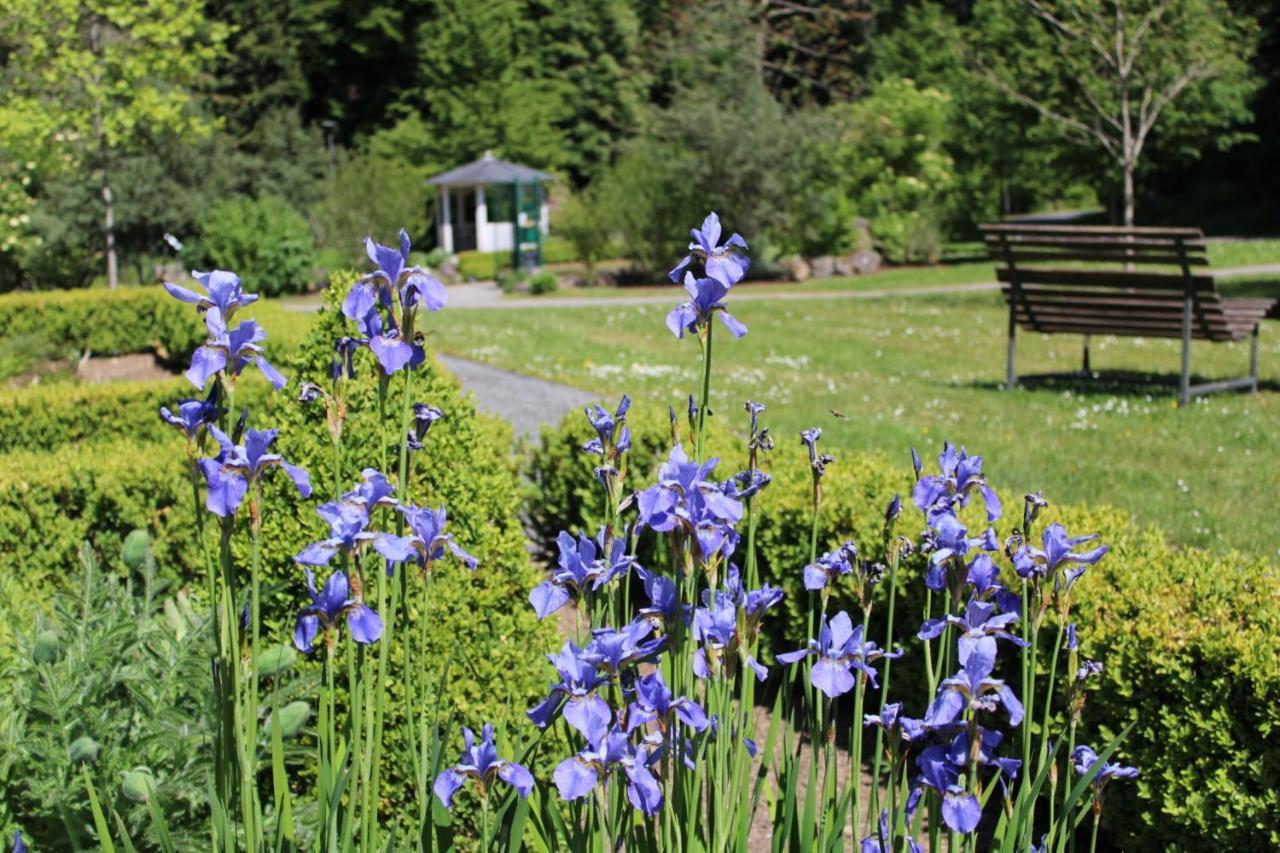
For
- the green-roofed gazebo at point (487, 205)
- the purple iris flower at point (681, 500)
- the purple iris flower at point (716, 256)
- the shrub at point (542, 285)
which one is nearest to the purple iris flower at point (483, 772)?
the purple iris flower at point (681, 500)

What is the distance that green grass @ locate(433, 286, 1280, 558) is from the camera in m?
6.84

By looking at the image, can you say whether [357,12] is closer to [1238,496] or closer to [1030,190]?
[1030,190]

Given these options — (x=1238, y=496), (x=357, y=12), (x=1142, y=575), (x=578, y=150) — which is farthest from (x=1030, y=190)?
(x=1142, y=575)

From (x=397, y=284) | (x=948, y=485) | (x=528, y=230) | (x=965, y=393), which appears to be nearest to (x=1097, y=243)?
(x=965, y=393)

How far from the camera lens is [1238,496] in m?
6.55

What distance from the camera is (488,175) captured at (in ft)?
100

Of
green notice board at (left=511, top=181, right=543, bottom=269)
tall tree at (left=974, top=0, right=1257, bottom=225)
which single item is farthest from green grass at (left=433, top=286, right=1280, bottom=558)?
green notice board at (left=511, top=181, right=543, bottom=269)

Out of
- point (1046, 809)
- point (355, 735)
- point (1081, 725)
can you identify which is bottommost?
point (1046, 809)

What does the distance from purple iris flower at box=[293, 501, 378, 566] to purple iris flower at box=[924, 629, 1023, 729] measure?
0.74m

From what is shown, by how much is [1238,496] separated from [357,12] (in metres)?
37.7

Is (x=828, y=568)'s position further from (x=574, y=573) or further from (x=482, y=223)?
(x=482, y=223)

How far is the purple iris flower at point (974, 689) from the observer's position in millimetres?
1590

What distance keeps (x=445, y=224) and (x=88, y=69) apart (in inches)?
670

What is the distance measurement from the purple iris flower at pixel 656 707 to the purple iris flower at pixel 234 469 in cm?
50
